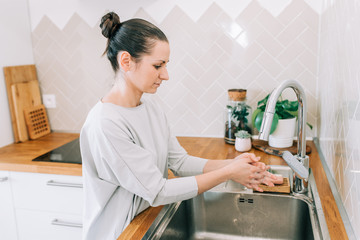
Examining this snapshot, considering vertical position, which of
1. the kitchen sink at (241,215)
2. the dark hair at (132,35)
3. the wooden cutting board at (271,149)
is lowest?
the kitchen sink at (241,215)

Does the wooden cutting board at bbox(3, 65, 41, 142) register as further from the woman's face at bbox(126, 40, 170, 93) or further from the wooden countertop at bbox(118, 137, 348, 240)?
the woman's face at bbox(126, 40, 170, 93)

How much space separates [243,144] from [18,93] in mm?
1290

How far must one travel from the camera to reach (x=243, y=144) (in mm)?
1584

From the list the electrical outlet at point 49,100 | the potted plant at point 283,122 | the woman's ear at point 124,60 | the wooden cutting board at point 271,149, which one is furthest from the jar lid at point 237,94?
the electrical outlet at point 49,100

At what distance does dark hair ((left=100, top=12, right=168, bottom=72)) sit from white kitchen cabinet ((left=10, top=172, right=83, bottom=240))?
0.74 metres

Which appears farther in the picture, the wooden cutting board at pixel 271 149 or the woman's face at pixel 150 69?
the wooden cutting board at pixel 271 149

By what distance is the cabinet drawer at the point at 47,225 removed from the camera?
1.54m

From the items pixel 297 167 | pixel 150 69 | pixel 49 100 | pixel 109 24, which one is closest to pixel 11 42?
pixel 49 100

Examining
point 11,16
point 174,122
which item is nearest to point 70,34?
point 11,16

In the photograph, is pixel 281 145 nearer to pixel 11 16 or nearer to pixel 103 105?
pixel 103 105

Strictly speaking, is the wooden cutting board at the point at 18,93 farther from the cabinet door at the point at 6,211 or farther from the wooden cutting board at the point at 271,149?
the wooden cutting board at the point at 271,149

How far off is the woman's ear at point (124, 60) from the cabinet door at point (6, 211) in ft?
3.11

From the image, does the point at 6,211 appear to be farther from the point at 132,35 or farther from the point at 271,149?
the point at 271,149

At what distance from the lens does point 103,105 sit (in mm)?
1002
